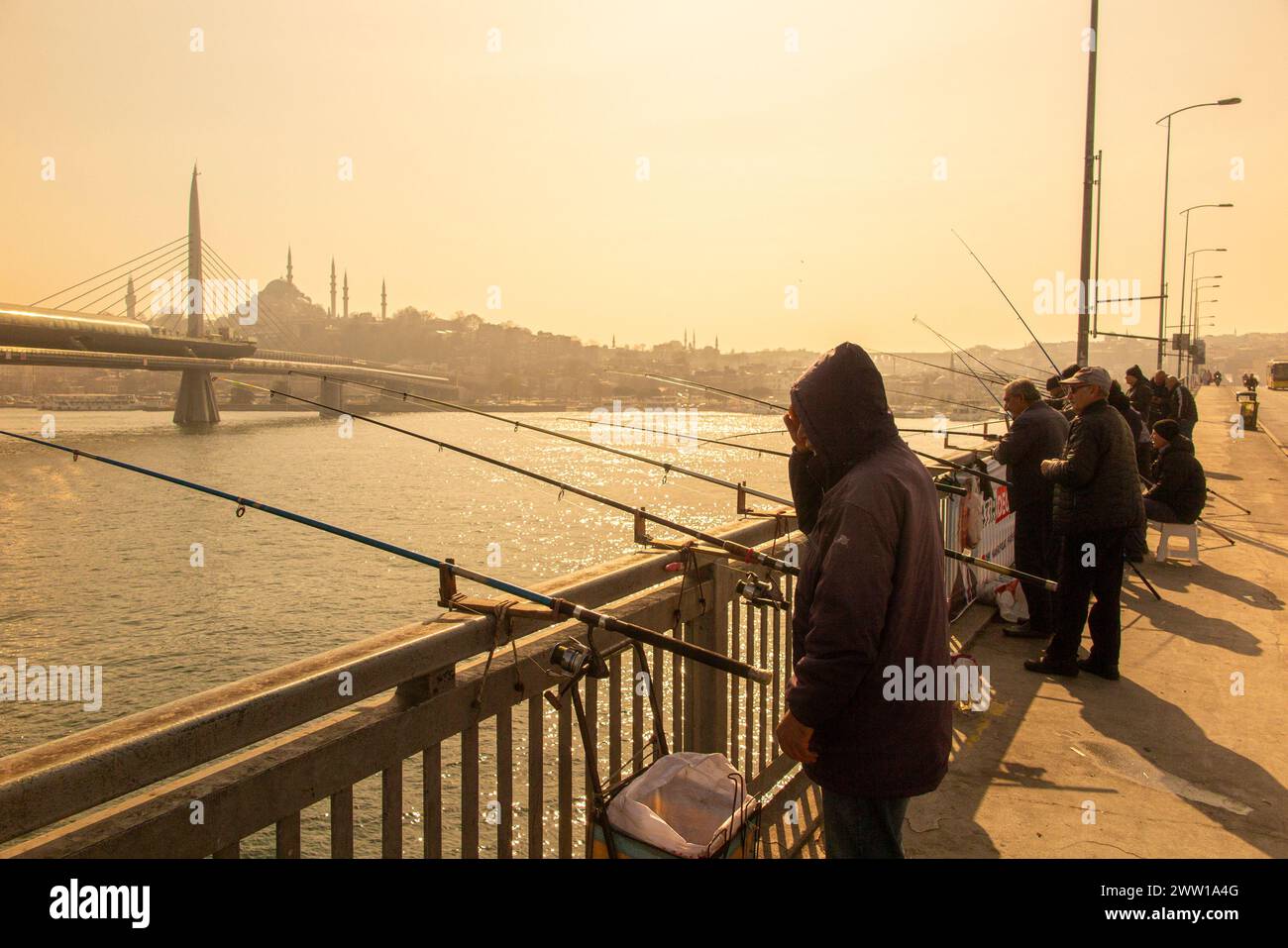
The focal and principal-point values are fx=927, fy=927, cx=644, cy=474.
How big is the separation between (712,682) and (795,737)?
1.07m

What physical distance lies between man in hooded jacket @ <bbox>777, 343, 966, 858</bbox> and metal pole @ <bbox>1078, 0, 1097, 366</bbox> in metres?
10.8

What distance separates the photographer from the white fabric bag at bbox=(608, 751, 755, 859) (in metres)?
2.22

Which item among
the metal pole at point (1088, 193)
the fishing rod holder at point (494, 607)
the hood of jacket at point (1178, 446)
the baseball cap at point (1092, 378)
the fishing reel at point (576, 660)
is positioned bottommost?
the fishing reel at point (576, 660)

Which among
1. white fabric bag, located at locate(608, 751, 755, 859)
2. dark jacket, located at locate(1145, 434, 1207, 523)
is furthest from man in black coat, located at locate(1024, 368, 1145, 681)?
dark jacket, located at locate(1145, 434, 1207, 523)

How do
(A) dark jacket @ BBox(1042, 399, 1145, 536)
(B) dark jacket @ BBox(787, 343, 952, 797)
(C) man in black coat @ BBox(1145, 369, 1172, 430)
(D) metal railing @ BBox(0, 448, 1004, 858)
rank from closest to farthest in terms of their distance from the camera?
(D) metal railing @ BBox(0, 448, 1004, 858) < (B) dark jacket @ BBox(787, 343, 952, 797) < (A) dark jacket @ BBox(1042, 399, 1145, 536) < (C) man in black coat @ BBox(1145, 369, 1172, 430)

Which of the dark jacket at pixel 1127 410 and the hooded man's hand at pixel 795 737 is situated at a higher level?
the dark jacket at pixel 1127 410

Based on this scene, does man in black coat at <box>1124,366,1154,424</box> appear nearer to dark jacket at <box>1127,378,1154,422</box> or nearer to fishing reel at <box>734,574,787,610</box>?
dark jacket at <box>1127,378,1154,422</box>

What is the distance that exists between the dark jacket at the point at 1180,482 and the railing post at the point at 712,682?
271 inches

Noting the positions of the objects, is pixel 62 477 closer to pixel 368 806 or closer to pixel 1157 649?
pixel 368 806

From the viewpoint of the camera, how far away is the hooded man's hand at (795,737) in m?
2.25

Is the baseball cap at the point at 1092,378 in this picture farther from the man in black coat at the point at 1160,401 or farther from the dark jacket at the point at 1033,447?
the man in black coat at the point at 1160,401

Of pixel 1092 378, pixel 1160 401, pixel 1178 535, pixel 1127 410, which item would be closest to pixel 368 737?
pixel 1092 378

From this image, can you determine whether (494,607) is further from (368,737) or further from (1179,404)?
(1179,404)

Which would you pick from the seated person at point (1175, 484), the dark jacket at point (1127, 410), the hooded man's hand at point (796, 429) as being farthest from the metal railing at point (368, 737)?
the seated person at point (1175, 484)
